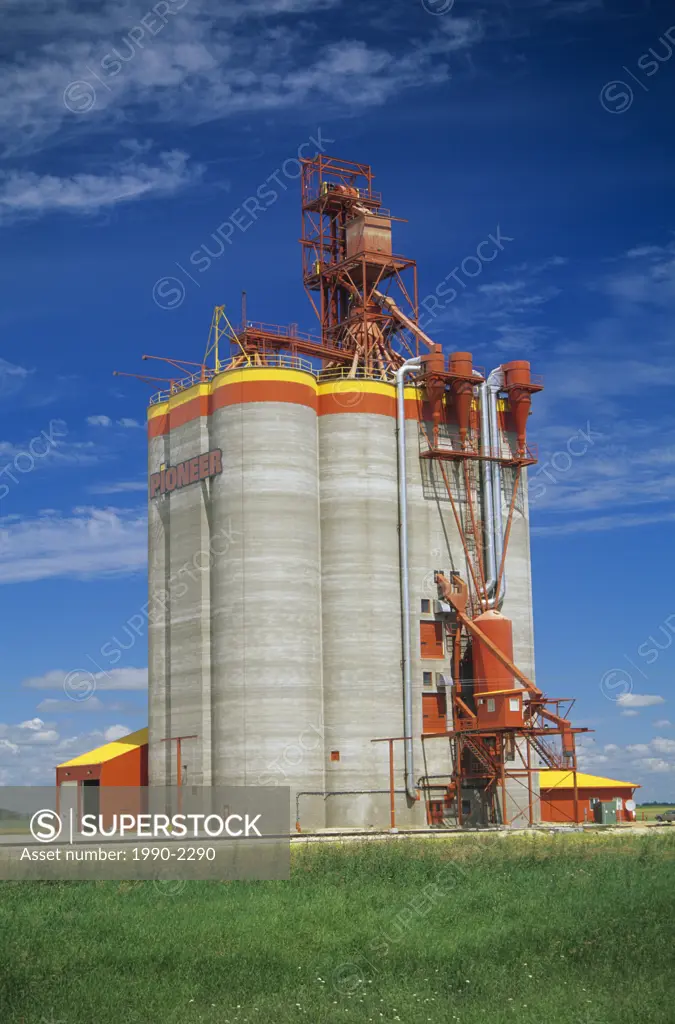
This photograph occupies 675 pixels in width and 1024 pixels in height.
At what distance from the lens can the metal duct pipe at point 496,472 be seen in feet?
246

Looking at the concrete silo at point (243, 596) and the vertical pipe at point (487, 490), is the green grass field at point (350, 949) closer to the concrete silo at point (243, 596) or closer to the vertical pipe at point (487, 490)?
the concrete silo at point (243, 596)

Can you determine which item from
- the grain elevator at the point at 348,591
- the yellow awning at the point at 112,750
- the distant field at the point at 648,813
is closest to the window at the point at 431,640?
the grain elevator at the point at 348,591

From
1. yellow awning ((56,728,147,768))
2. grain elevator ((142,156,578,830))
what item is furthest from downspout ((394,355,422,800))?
yellow awning ((56,728,147,768))

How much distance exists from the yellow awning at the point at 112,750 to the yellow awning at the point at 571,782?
23925mm

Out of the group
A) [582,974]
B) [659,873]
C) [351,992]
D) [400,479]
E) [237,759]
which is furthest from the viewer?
[400,479]

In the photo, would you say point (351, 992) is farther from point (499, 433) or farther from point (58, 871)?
point (499, 433)

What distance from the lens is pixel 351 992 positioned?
1012 inches

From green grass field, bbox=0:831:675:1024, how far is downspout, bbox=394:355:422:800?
26.9 metres

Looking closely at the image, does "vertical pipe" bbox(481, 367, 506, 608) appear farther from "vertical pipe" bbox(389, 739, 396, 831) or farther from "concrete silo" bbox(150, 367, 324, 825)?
"vertical pipe" bbox(389, 739, 396, 831)

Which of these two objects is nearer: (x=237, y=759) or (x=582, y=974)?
(x=582, y=974)

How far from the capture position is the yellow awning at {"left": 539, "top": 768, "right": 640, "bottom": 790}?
7644cm

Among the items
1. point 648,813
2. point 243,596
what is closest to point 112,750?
point 243,596

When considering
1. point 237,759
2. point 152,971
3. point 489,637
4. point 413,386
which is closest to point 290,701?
point 237,759

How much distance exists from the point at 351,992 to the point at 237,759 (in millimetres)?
41400
